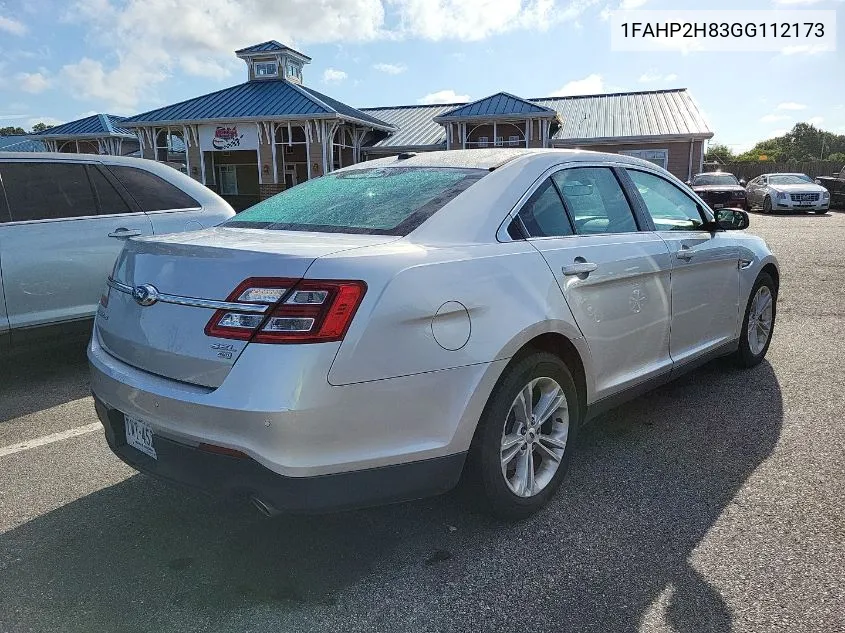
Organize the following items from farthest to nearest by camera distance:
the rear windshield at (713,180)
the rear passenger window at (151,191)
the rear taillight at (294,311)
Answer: the rear windshield at (713,180), the rear passenger window at (151,191), the rear taillight at (294,311)

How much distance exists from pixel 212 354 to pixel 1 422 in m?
2.78

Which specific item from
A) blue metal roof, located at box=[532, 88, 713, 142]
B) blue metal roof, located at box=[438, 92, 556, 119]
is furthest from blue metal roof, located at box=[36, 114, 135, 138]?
blue metal roof, located at box=[532, 88, 713, 142]

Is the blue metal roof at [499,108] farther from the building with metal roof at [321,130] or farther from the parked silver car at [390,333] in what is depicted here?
the parked silver car at [390,333]

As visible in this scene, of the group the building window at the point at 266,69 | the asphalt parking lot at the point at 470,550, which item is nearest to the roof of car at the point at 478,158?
the asphalt parking lot at the point at 470,550

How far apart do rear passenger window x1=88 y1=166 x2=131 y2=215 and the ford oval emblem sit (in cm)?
310

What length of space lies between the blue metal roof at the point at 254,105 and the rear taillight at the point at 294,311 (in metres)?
25.2

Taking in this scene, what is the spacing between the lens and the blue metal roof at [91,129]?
32.9 metres

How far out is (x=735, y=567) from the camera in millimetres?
2613

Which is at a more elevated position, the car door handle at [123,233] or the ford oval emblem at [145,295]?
the car door handle at [123,233]

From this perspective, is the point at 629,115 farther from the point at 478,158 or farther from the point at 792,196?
the point at 478,158

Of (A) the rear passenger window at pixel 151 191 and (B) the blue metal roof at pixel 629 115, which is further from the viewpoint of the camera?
(B) the blue metal roof at pixel 629 115

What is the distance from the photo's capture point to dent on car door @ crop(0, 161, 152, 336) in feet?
15.7

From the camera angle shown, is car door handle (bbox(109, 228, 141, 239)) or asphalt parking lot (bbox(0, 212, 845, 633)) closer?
asphalt parking lot (bbox(0, 212, 845, 633))

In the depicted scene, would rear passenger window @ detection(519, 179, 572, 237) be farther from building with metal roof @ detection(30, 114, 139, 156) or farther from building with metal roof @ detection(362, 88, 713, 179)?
building with metal roof @ detection(30, 114, 139, 156)
